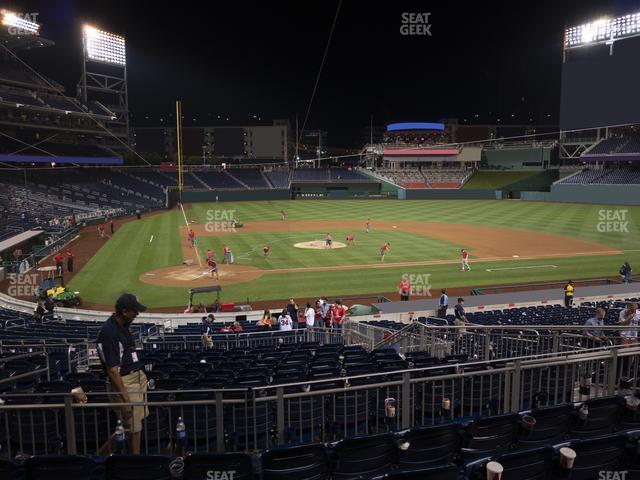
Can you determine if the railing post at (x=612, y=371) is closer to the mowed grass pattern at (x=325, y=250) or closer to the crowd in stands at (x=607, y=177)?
the mowed grass pattern at (x=325, y=250)

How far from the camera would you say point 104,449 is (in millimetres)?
5949

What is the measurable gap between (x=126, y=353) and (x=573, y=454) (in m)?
4.92

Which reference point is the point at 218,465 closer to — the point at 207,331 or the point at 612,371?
the point at 612,371

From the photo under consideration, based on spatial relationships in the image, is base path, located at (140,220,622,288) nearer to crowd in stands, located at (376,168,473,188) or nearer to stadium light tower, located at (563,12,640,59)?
stadium light tower, located at (563,12,640,59)

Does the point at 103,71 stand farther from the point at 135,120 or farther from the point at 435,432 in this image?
the point at 435,432

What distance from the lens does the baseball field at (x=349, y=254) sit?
85.5 ft

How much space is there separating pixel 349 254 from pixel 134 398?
28583 mm

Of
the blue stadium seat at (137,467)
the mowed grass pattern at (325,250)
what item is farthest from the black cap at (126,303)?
the mowed grass pattern at (325,250)

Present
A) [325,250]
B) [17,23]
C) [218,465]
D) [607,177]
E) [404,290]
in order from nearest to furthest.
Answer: [218,465]
[404,290]
[325,250]
[17,23]
[607,177]

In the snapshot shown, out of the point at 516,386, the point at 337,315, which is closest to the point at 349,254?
the point at 337,315

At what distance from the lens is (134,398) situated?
19.6 ft

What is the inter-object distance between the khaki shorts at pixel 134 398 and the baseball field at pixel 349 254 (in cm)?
1741

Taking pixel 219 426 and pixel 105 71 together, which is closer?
pixel 219 426

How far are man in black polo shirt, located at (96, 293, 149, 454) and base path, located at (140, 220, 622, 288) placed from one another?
66.9 feet
